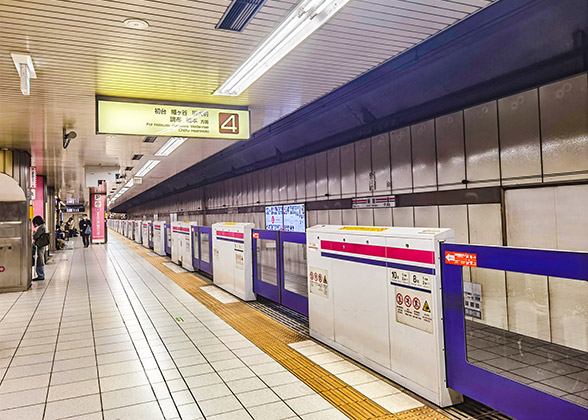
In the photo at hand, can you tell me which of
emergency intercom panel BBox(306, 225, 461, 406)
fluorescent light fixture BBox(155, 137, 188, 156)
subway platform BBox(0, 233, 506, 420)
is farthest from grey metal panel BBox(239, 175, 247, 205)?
emergency intercom panel BBox(306, 225, 461, 406)

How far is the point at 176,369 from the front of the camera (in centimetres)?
423

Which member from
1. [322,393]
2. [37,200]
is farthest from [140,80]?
[37,200]

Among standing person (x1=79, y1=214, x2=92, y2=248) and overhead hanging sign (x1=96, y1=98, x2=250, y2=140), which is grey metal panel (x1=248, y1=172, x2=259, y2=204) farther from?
standing person (x1=79, y1=214, x2=92, y2=248)

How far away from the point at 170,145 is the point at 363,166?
4470mm

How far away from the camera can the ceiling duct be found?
3.51 m

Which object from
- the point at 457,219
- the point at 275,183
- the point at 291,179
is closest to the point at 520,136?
the point at 457,219

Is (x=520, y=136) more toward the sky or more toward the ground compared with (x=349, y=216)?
more toward the sky

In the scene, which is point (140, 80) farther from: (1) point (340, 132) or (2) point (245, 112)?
(1) point (340, 132)

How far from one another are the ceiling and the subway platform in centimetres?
315

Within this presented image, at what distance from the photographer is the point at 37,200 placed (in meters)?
13.6

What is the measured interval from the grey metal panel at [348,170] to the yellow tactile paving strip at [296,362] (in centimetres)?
334

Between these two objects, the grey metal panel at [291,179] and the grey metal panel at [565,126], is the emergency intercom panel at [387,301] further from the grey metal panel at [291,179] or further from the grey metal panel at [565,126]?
the grey metal panel at [291,179]

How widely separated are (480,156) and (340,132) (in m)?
3.45

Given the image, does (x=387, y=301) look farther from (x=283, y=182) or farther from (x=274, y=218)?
(x=274, y=218)
